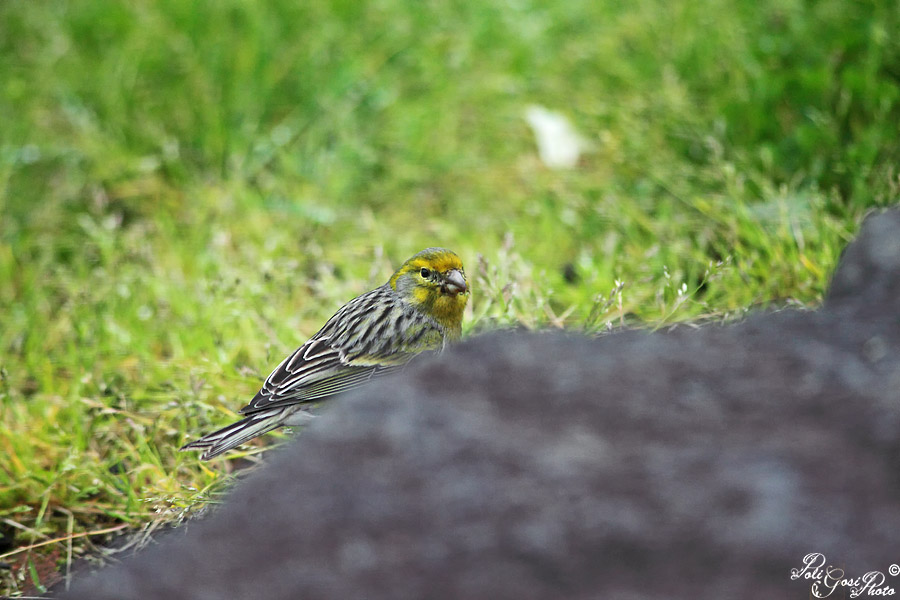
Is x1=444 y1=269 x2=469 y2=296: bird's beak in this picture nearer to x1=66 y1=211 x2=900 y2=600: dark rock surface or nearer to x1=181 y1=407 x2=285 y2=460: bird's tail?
x1=181 y1=407 x2=285 y2=460: bird's tail

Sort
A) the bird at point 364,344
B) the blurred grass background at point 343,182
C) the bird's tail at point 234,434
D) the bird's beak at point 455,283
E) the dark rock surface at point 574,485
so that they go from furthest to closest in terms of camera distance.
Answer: the blurred grass background at point 343,182 < the bird's beak at point 455,283 < the bird at point 364,344 < the bird's tail at point 234,434 < the dark rock surface at point 574,485

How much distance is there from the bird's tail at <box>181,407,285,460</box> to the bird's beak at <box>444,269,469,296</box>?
708 mm

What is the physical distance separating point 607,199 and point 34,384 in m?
2.56

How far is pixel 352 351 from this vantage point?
3.02 m

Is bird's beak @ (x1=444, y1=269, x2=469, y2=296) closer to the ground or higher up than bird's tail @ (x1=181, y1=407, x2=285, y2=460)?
higher up

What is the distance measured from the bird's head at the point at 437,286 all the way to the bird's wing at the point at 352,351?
52 millimetres

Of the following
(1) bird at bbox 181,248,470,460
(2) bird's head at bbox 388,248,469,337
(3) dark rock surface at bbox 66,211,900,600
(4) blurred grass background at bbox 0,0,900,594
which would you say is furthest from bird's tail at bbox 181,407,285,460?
(3) dark rock surface at bbox 66,211,900,600

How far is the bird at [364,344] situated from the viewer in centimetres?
284

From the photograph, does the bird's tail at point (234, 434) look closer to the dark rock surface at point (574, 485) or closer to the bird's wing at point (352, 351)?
the bird's wing at point (352, 351)

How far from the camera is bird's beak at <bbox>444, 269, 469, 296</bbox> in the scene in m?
3.12

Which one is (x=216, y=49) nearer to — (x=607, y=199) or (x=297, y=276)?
(x=297, y=276)

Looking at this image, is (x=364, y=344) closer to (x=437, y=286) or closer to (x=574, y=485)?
(x=437, y=286)

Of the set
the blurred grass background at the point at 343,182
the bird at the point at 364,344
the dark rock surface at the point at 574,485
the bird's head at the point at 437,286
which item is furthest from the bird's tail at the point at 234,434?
the dark rock surface at the point at 574,485

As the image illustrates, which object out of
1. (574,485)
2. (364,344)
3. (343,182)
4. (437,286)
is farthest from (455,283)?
(343,182)
